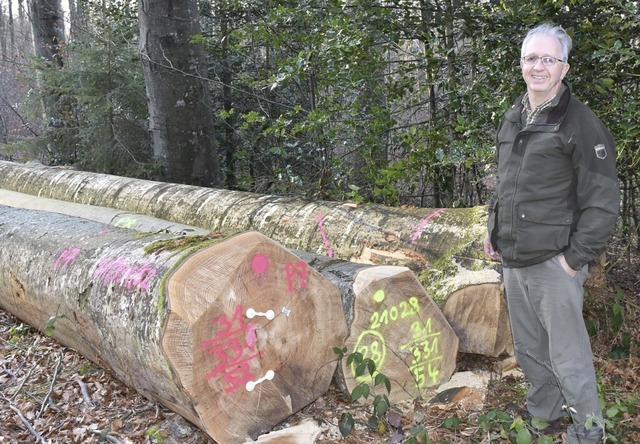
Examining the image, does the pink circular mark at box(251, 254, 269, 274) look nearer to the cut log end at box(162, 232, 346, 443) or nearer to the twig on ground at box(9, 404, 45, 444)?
the cut log end at box(162, 232, 346, 443)

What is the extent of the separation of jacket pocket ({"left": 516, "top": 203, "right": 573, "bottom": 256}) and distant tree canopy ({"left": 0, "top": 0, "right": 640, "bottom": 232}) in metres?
1.47

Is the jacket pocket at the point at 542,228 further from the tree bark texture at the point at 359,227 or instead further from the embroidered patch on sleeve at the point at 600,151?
the tree bark texture at the point at 359,227

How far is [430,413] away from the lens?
3.36 m

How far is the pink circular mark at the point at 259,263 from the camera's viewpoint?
2943 mm

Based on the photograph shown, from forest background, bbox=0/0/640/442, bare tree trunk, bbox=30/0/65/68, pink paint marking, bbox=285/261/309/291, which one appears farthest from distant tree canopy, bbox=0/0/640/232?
bare tree trunk, bbox=30/0/65/68

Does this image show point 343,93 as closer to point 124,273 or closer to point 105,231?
point 105,231

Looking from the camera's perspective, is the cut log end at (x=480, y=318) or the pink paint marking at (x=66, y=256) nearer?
the cut log end at (x=480, y=318)

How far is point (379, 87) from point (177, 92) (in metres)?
2.97

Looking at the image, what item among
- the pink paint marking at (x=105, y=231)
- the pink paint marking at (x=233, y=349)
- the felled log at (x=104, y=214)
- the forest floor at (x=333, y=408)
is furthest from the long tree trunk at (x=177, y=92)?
the pink paint marking at (x=233, y=349)

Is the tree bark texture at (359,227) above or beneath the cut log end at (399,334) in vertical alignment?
above


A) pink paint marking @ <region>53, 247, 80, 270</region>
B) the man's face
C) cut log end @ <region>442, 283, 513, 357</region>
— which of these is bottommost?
cut log end @ <region>442, 283, 513, 357</region>

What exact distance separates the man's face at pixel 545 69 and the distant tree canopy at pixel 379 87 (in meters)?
1.16

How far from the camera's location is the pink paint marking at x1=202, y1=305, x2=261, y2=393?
2.82 metres

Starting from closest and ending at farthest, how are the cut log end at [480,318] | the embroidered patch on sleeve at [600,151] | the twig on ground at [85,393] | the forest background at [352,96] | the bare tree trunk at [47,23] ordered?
the embroidered patch on sleeve at [600,151]
the twig on ground at [85,393]
the cut log end at [480,318]
the forest background at [352,96]
the bare tree trunk at [47,23]
